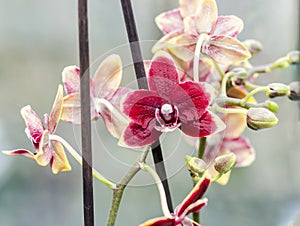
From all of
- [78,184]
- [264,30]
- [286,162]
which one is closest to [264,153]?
[286,162]

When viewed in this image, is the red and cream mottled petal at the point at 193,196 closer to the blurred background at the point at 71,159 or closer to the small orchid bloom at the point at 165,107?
the small orchid bloom at the point at 165,107

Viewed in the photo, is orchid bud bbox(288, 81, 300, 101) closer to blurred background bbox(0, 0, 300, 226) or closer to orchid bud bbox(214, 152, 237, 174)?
orchid bud bbox(214, 152, 237, 174)

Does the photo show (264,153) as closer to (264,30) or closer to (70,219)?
(264,30)

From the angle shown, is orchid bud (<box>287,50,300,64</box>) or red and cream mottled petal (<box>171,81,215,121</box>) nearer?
red and cream mottled petal (<box>171,81,215,121</box>)

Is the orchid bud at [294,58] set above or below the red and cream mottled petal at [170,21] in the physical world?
below

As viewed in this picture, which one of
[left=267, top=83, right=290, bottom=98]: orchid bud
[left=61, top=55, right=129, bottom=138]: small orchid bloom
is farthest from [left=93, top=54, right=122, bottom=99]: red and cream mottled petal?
[left=267, top=83, right=290, bottom=98]: orchid bud

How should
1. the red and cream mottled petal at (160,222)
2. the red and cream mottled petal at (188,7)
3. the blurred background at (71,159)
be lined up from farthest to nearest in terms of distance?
the blurred background at (71,159) → the red and cream mottled petal at (188,7) → the red and cream mottled petal at (160,222)

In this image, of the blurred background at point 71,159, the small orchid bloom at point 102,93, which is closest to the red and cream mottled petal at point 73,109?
the small orchid bloom at point 102,93
